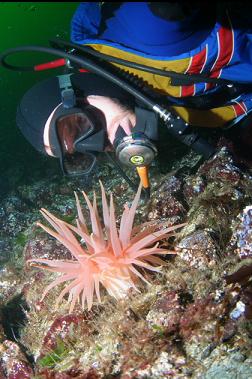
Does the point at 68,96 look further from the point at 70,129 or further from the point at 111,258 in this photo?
the point at 111,258

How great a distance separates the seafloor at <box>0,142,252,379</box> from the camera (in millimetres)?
2271

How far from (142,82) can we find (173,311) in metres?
2.31

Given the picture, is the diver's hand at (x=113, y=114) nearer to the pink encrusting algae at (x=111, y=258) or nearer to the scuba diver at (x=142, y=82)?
the scuba diver at (x=142, y=82)

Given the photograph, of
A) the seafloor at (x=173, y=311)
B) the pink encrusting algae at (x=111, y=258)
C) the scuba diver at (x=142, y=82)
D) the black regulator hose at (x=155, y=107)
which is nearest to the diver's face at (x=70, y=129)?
the scuba diver at (x=142, y=82)

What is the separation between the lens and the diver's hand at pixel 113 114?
3.44 m

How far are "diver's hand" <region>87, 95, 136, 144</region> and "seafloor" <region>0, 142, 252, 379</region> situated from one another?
92 cm

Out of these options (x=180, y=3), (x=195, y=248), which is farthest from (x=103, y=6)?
(x=195, y=248)

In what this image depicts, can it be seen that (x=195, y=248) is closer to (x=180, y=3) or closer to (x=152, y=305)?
(x=152, y=305)

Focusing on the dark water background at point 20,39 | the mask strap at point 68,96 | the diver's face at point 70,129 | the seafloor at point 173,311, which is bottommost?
the dark water background at point 20,39

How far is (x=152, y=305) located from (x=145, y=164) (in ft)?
4.12

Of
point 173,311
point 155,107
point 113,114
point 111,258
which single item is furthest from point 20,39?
point 173,311

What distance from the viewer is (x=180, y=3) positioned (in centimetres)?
267

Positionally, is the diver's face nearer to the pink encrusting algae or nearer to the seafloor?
the pink encrusting algae

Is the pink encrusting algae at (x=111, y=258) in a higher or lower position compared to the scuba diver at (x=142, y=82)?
lower
